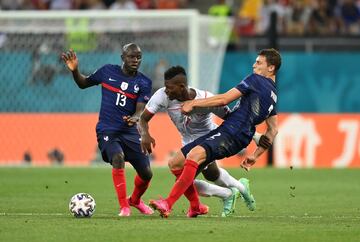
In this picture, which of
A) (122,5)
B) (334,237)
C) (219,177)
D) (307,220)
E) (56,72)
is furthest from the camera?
(122,5)

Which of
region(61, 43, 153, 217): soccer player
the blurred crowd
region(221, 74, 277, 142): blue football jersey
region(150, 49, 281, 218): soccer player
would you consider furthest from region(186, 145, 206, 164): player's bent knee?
the blurred crowd

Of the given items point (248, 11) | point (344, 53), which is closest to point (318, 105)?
point (344, 53)

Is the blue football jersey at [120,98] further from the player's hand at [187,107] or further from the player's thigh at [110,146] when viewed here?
the player's hand at [187,107]

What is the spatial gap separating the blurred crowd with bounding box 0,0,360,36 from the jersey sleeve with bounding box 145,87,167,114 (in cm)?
1503

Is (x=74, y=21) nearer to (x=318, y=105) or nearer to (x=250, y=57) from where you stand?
(x=250, y=57)

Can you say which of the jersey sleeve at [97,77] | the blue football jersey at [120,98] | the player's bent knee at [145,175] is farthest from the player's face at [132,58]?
the player's bent knee at [145,175]

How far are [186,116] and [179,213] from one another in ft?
4.49

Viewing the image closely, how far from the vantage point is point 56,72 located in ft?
82.6

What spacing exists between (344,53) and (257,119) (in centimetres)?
1362

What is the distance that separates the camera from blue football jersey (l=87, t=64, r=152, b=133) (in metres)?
14.2

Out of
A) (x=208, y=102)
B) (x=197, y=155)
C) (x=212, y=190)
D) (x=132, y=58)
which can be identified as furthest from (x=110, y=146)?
(x=208, y=102)

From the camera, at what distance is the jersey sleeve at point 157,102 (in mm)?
13281

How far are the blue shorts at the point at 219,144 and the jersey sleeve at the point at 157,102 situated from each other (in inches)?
24.1

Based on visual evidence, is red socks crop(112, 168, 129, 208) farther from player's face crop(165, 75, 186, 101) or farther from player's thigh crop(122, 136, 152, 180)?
player's face crop(165, 75, 186, 101)
